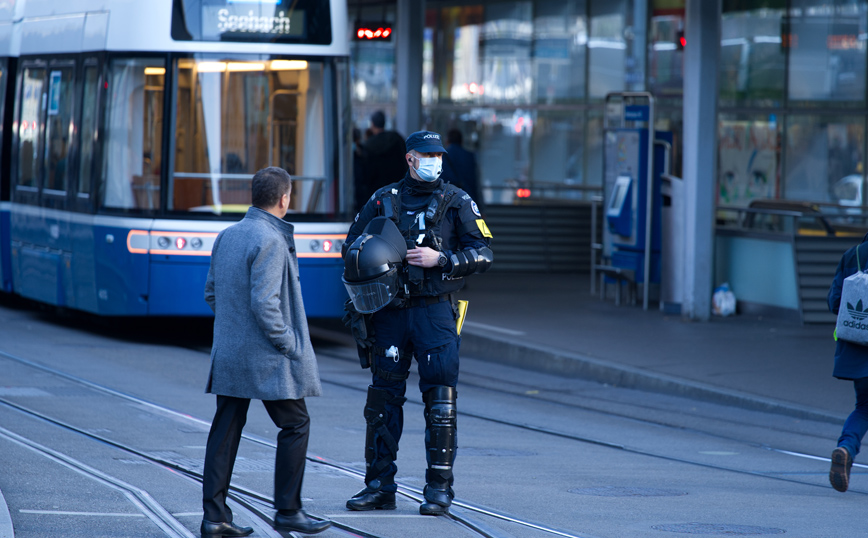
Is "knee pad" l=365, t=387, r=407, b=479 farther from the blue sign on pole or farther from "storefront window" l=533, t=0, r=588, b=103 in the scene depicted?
"storefront window" l=533, t=0, r=588, b=103

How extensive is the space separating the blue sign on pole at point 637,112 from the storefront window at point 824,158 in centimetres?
665

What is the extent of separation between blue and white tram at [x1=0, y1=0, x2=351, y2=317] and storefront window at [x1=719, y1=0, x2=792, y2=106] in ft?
35.3

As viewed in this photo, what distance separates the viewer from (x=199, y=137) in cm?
1202

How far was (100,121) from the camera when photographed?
12.4 meters

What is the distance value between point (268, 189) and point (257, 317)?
57cm

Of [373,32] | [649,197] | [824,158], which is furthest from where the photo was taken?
[824,158]

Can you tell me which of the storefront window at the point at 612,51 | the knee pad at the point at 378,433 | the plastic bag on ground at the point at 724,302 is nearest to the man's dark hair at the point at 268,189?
the knee pad at the point at 378,433

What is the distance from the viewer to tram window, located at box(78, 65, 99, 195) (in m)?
12.6

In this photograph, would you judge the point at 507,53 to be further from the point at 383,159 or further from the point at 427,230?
the point at 427,230

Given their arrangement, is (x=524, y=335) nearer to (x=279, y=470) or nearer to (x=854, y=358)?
(x=854, y=358)

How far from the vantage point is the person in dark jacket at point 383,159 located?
15914mm

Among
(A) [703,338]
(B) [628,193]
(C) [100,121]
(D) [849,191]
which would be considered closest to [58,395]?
(C) [100,121]

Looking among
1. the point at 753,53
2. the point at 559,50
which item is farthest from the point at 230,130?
the point at 559,50

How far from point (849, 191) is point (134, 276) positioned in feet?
43.0
